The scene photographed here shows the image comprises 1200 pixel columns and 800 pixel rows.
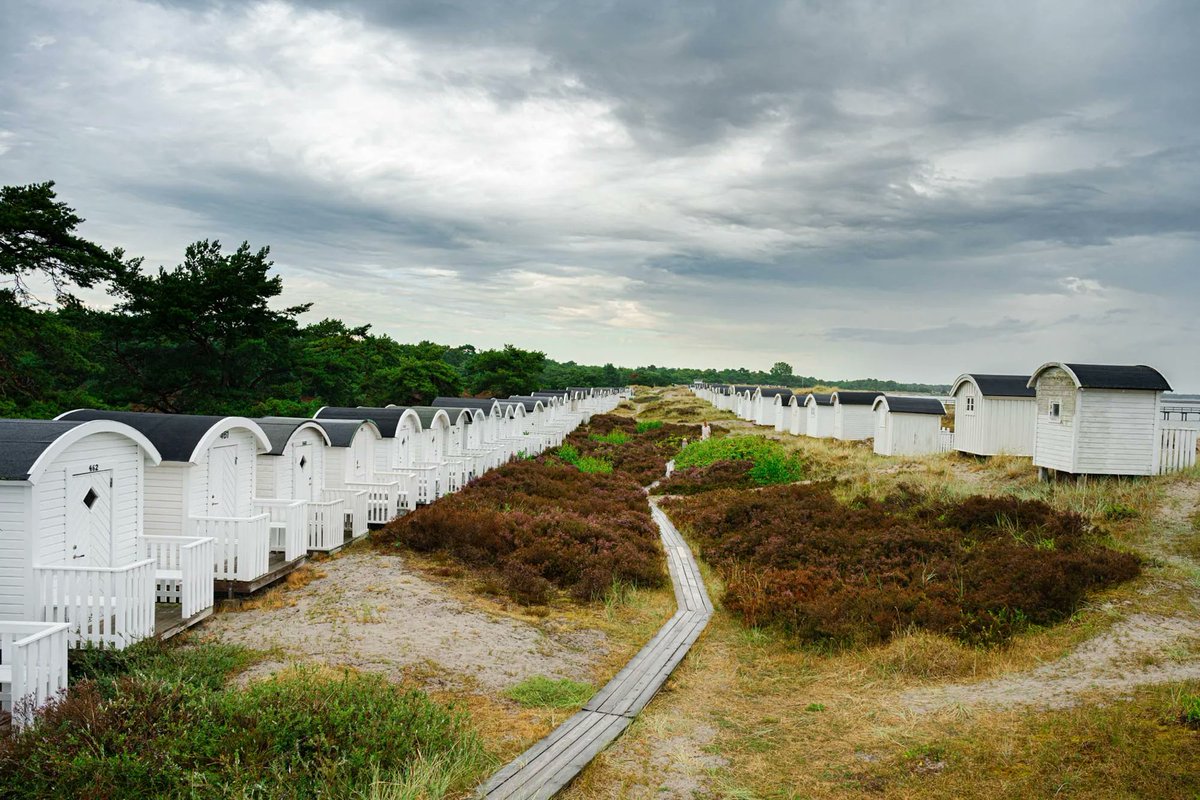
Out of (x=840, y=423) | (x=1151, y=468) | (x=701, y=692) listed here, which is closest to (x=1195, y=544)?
(x=1151, y=468)

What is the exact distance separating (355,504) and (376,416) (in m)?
4.62

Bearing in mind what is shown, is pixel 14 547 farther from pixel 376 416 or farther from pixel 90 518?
pixel 376 416

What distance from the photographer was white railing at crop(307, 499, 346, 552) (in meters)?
15.5

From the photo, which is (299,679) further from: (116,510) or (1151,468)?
(1151,468)

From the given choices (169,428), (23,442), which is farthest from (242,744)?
(169,428)

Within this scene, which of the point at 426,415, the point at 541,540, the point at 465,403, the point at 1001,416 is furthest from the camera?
the point at 465,403

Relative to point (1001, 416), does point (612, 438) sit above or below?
below

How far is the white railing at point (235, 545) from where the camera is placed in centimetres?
1196

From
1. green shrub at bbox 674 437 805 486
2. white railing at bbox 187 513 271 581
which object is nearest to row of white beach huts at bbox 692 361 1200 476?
green shrub at bbox 674 437 805 486

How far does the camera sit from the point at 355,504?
17562 millimetres

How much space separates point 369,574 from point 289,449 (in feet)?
12.9

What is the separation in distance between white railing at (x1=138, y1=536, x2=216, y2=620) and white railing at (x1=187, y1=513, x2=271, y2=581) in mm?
564

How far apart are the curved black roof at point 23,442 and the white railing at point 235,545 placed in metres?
2.85

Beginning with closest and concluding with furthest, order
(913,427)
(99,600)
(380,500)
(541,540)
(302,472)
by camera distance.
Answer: (99,600) → (541,540) → (302,472) → (380,500) → (913,427)
